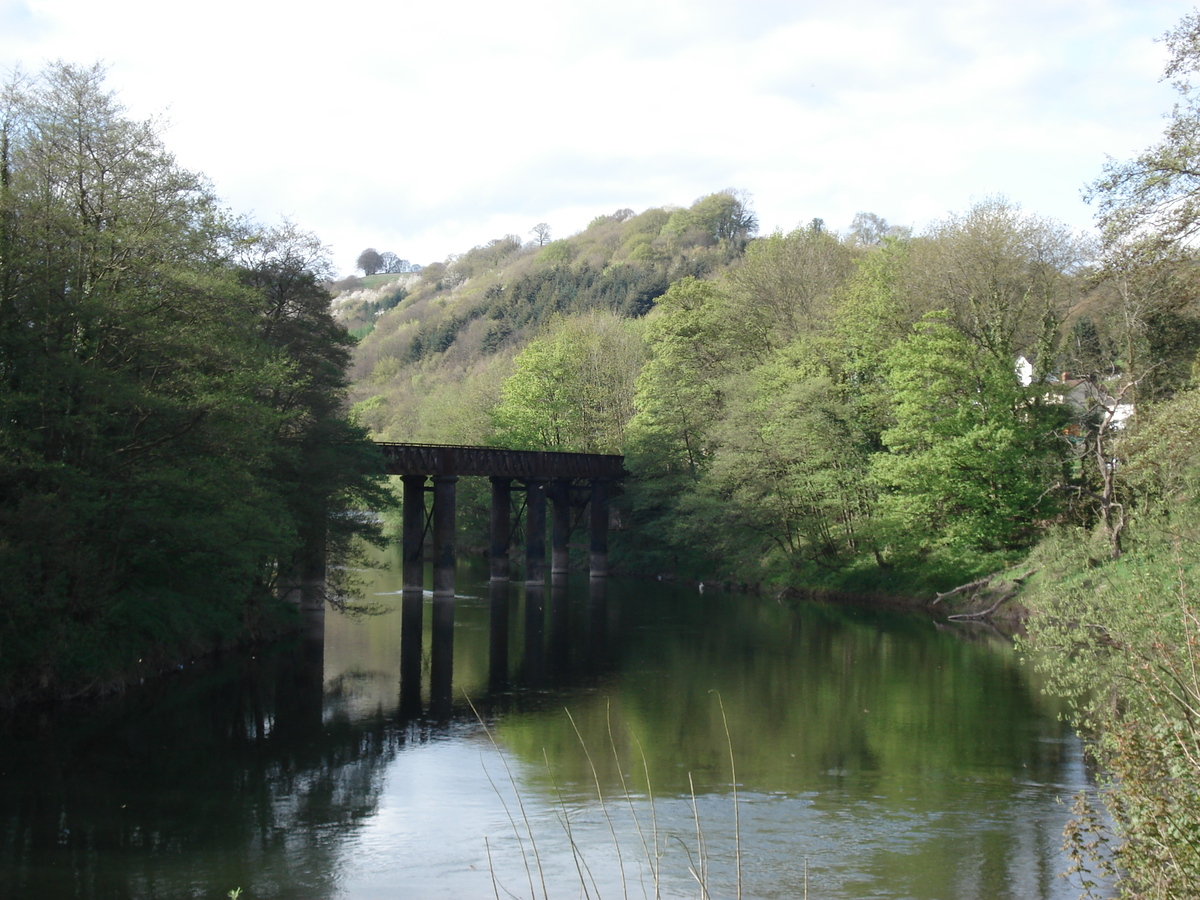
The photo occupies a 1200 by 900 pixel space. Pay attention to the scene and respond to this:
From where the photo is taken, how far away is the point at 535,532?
4491 cm

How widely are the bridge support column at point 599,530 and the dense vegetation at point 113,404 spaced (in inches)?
1013

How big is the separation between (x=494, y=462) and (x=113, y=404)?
82.9 feet

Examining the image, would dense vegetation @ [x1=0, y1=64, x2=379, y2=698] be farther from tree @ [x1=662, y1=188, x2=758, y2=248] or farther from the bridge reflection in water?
tree @ [x1=662, y1=188, x2=758, y2=248]

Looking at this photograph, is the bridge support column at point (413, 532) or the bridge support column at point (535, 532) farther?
the bridge support column at point (535, 532)

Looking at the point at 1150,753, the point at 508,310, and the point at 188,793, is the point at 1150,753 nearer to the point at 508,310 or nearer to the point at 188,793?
the point at 188,793

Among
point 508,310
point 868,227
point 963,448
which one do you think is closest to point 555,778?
point 963,448

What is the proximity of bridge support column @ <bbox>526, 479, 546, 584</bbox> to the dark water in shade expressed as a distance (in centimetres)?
1712

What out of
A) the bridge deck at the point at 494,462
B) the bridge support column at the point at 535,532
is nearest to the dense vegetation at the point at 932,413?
the bridge deck at the point at 494,462

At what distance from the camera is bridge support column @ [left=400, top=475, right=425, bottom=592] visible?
39.1 meters

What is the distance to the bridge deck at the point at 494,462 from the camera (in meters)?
39.1

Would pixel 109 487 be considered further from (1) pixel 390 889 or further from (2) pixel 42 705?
(1) pixel 390 889

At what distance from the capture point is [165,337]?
19.2 m

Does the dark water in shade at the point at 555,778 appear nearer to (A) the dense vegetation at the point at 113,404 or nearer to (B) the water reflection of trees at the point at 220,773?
(B) the water reflection of trees at the point at 220,773

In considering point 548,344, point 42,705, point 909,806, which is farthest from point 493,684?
point 548,344
